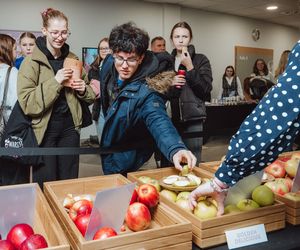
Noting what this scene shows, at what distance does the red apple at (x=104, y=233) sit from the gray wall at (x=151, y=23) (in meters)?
5.79

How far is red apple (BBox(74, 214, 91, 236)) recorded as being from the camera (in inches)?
41.9

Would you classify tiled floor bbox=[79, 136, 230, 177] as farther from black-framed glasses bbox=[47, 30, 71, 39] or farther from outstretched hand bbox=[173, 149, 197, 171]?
outstretched hand bbox=[173, 149, 197, 171]

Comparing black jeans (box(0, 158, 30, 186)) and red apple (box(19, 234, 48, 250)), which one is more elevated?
red apple (box(19, 234, 48, 250))

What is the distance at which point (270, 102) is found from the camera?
3.10 feet

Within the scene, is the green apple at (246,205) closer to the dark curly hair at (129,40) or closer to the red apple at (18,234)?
the red apple at (18,234)

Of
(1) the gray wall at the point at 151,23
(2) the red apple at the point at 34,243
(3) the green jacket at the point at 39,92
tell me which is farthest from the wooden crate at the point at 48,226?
(1) the gray wall at the point at 151,23

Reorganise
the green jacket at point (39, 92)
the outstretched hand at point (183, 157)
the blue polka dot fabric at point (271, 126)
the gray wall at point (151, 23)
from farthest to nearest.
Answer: the gray wall at point (151, 23), the green jacket at point (39, 92), the outstretched hand at point (183, 157), the blue polka dot fabric at point (271, 126)

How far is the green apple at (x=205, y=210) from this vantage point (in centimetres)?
114

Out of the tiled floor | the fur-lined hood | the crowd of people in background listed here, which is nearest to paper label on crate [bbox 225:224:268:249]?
the crowd of people in background

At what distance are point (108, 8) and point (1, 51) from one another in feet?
16.5

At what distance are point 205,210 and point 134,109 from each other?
2.39 feet

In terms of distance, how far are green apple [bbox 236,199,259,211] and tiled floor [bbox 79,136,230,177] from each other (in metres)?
3.50

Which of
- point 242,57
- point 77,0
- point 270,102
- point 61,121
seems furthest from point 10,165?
point 242,57

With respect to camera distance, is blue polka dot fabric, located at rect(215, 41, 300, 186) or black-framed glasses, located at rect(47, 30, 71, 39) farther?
black-framed glasses, located at rect(47, 30, 71, 39)
